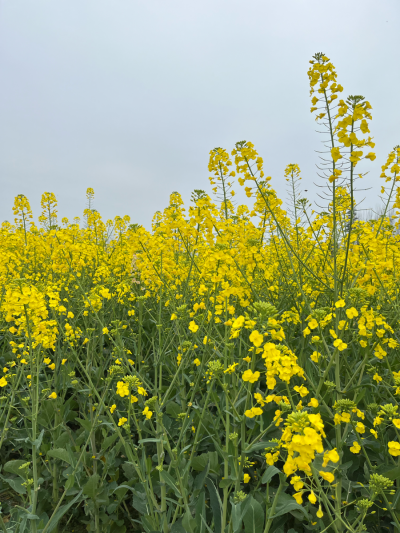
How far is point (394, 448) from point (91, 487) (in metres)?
1.82

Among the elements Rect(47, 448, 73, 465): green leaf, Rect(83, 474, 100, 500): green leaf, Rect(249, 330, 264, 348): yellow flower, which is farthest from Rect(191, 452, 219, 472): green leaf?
Rect(249, 330, 264, 348): yellow flower

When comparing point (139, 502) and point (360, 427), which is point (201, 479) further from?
point (360, 427)

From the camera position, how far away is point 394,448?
1.59 m

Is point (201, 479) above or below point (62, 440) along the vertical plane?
below

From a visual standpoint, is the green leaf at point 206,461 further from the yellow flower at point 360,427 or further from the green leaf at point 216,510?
the yellow flower at point 360,427

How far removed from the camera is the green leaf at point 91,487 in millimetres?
2104

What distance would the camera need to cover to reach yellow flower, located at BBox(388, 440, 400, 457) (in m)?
1.54

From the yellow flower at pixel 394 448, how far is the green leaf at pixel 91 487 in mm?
1772

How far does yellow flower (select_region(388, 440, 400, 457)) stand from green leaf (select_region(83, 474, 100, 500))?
5.81 ft

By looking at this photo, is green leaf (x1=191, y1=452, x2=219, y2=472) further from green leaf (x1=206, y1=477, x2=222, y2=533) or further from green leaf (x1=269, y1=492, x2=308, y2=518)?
green leaf (x1=269, y1=492, x2=308, y2=518)

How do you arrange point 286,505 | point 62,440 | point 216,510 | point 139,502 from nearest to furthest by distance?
point 286,505
point 216,510
point 139,502
point 62,440

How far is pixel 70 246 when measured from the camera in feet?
10.3

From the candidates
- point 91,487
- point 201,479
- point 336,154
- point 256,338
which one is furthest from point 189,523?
point 336,154

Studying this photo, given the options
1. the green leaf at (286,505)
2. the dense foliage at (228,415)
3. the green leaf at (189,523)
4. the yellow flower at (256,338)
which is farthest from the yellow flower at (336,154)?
Answer: the green leaf at (189,523)
